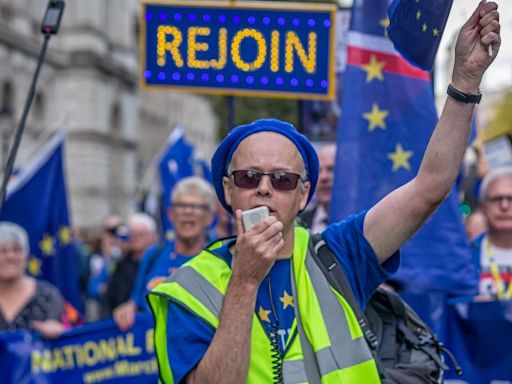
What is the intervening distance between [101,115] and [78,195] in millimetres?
3937

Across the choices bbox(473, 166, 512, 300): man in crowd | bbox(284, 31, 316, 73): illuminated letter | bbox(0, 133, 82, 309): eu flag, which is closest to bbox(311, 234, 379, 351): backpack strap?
bbox(473, 166, 512, 300): man in crowd

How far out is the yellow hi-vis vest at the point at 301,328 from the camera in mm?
2236

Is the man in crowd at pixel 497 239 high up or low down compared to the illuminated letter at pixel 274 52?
down

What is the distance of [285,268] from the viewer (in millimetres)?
2377

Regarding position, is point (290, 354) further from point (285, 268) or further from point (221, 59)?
point (221, 59)

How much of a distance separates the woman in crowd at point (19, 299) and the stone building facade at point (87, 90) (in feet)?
79.6

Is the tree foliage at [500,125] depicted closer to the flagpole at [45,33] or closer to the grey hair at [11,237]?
the grey hair at [11,237]

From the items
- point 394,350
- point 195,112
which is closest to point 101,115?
point 195,112

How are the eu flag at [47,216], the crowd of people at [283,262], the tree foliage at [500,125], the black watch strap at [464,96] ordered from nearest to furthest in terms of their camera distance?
the crowd of people at [283,262]
the black watch strap at [464,96]
the eu flag at [47,216]
the tree foliage at [500,125]

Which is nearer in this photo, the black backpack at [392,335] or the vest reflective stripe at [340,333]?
the vest reflective stripe at [340,333]

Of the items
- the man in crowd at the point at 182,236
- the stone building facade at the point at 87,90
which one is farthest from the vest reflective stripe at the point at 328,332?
the stone building facade at the point at 87,90

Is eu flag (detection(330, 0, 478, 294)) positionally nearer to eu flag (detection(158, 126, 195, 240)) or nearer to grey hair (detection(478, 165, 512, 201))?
grey hair (detection(478, 165, 512, 201))

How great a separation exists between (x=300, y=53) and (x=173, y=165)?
188 inches

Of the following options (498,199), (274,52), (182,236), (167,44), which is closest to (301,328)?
(498,199)
